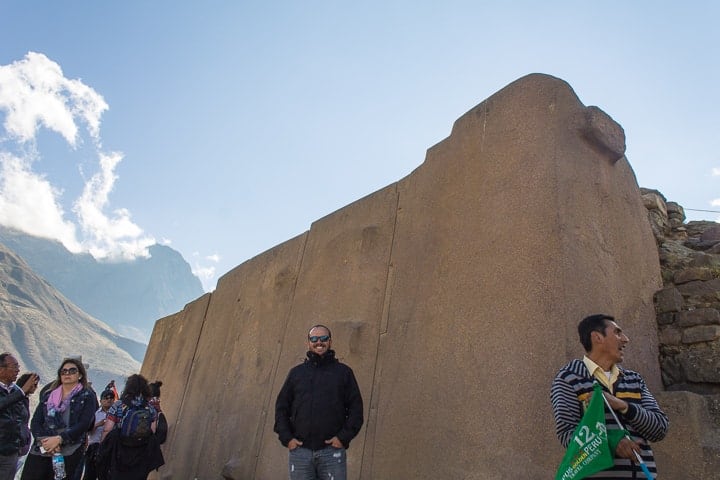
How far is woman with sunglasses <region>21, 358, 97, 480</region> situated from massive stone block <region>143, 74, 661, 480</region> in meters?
2.02

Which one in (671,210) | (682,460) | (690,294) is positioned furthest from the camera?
(671,210)

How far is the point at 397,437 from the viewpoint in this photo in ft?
14.2

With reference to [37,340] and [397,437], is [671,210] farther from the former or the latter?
[37,340]

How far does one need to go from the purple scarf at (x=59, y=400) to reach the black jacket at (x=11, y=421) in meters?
0.22

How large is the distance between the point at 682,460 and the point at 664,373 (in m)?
1.11

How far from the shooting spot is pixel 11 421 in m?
4.35

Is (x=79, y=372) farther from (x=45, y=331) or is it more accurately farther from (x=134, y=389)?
(x=45, y=331)

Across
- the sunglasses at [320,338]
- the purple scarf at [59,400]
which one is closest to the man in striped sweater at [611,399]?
the sunglasses at [320,338]

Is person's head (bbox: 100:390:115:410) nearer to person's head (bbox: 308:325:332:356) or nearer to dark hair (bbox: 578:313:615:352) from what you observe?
person's head (bbox: 308:325:332:356)

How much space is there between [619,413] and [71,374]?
4387mm

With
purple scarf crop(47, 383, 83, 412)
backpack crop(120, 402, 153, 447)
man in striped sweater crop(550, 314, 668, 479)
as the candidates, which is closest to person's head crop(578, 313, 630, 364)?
man in striped sweater crop(550, 314, 668, 479)

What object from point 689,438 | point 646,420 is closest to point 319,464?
point 646,420

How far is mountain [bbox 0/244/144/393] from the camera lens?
198ft

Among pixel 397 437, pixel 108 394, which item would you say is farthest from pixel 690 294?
pixel 108 394
